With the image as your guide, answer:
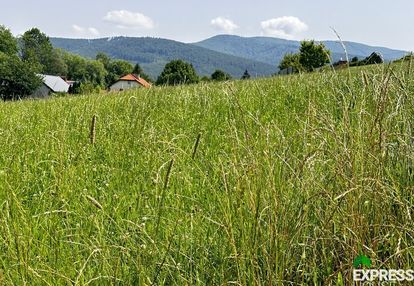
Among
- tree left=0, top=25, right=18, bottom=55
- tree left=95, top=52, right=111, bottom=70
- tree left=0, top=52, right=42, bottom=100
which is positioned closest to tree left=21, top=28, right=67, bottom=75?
tree left=95, top=52, right=111, bottom=70

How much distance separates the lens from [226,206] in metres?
2.08

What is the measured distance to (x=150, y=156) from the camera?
336cm

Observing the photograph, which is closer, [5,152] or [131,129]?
[5,152]

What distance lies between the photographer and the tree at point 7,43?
105m

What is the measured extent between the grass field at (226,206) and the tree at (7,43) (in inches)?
4456

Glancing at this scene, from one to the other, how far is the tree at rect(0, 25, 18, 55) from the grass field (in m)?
113

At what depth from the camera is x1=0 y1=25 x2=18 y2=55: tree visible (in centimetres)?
10456

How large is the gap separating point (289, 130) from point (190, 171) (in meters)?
1.23

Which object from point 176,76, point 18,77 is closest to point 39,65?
point 18,77

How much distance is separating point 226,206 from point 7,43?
119 meters

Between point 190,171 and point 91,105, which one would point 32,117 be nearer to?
point 91,105

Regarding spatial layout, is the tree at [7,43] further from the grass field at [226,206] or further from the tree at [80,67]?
the grass field at [226,206]

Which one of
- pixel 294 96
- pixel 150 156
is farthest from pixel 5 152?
pixel 294 96

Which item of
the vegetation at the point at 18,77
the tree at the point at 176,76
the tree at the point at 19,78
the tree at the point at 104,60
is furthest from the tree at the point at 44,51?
the tree at the point at 176,76
